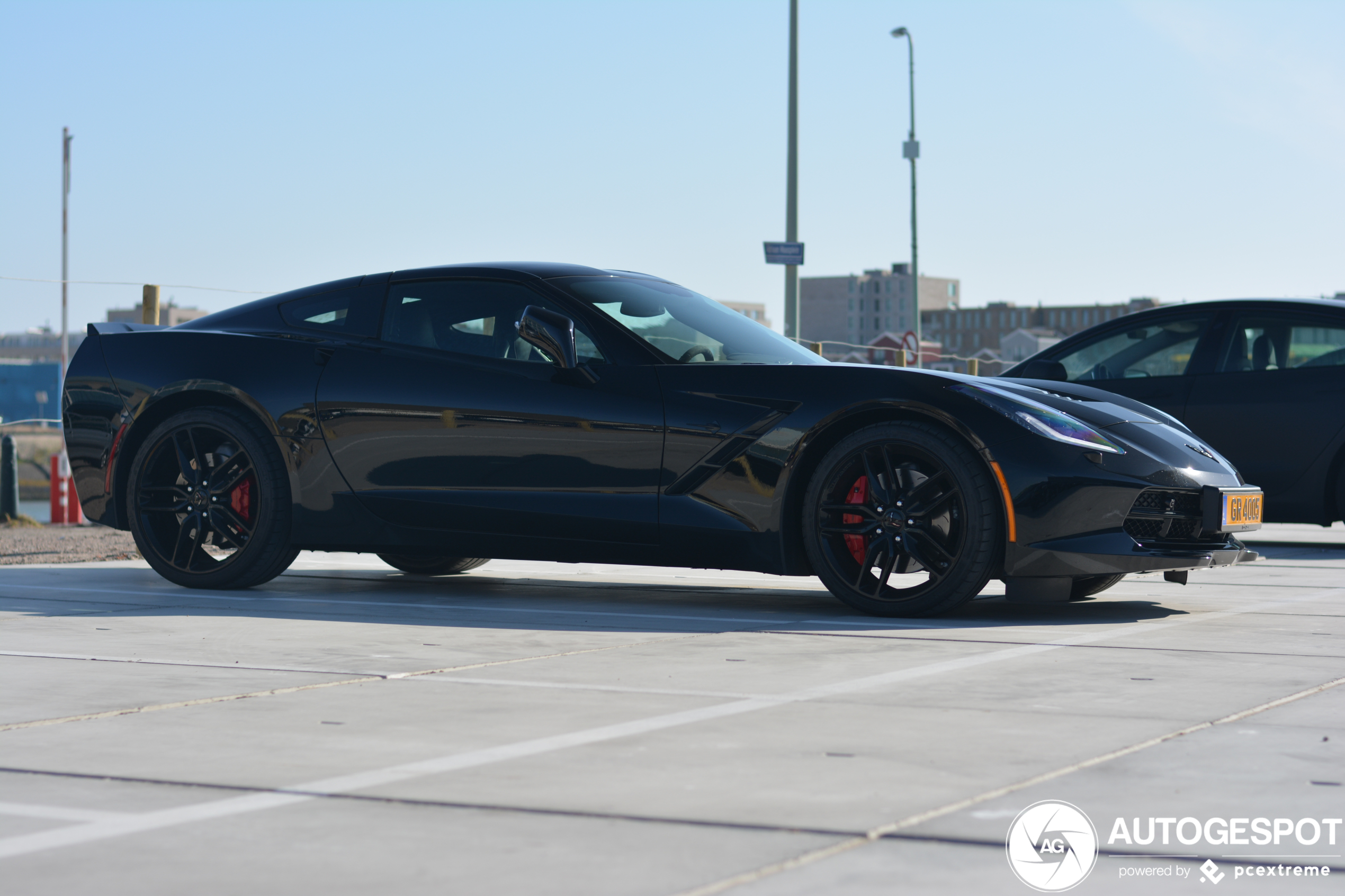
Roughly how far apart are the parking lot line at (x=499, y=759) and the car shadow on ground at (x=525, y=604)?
990mm

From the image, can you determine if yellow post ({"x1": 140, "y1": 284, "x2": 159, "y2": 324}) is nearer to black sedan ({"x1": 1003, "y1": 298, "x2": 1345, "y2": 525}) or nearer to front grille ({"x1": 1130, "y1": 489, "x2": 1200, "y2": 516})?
black sedan ({"x1": 1003, "y1": 298, "x2": 1345, "y2": 525})

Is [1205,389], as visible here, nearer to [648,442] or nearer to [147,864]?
[648,442]

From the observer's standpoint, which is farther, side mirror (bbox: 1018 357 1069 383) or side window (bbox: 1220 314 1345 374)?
side window (bbox: 1220 314 1345 374)

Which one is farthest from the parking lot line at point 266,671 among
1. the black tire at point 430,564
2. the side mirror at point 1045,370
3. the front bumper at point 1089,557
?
the side mirror at point 1045,370

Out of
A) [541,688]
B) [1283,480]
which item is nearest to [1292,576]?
[1283,480]

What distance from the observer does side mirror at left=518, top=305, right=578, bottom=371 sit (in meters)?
5.90

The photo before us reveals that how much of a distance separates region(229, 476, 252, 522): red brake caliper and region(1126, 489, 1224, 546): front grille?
3.49 m

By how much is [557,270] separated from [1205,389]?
4.49 metres

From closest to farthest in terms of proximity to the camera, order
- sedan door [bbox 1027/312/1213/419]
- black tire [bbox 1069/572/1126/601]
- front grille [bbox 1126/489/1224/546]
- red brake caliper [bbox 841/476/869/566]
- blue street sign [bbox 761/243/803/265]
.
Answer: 1. front grille [bbox 1126/489/1224/546]
2. red brake caliper [bbox 841/476/869/566]
3. black tire [bbox 1069/572/1126/601]
4. sedan door [bbox 1027/312/1213/419]
5. blue street sign [bbox 761/243/803/265]

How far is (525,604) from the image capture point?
243 inches

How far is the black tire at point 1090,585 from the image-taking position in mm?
6090

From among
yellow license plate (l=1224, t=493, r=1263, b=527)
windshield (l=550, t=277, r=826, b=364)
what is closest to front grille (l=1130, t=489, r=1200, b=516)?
yellow license plate (l=1224, t=493, r=1263, b=527)

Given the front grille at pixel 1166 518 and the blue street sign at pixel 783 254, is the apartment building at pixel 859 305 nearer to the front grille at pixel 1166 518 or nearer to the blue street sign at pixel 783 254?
the blue street sign at pixel 783 254

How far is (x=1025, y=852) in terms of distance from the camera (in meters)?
2.47
